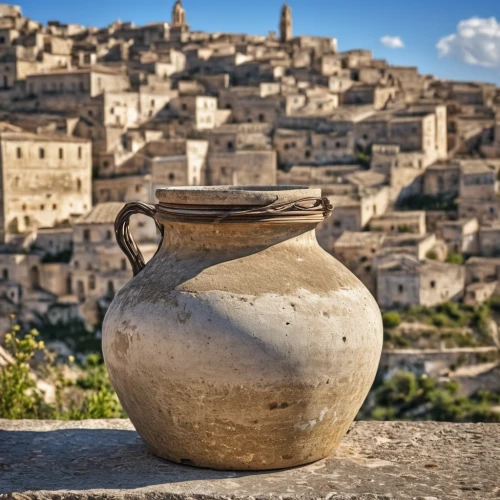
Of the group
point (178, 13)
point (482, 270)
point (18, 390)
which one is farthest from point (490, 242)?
point (178, 13)

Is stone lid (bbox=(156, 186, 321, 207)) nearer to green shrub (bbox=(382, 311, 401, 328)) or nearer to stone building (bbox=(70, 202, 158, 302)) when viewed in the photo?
green shrub (bbox=(382, 311, 401, 328))

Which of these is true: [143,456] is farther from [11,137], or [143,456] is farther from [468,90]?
[468,90]

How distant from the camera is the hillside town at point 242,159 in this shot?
31.4 m

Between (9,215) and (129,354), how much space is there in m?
33.0

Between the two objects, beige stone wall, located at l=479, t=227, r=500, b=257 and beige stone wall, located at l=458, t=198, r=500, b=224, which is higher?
beige stone wall, located at l=458, t=198, r=500, b=224

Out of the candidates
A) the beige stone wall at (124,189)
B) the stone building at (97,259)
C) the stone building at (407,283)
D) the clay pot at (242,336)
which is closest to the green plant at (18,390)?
the clay pot at (242,336)

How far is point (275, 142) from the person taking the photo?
39250mm

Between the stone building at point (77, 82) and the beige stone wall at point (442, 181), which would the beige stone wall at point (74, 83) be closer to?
the stone building at point (77, 82)

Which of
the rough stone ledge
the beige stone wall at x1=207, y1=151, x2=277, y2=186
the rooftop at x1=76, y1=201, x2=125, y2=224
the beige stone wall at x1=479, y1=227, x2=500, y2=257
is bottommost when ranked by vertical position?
the beige stone wall at x1=479, y1=227, x2=500, y2=257

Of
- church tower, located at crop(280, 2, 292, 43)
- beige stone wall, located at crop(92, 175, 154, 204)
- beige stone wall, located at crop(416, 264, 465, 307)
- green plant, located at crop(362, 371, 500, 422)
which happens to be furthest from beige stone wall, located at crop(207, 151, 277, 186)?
church tower, located at crop(280, 2, 292, 43)

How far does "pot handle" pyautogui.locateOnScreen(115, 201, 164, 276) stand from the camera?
15.3 ft

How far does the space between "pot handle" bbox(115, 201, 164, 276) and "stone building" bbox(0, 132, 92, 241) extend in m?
31.3

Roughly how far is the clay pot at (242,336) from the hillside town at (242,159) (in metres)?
23.3

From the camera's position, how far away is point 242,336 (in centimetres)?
402
